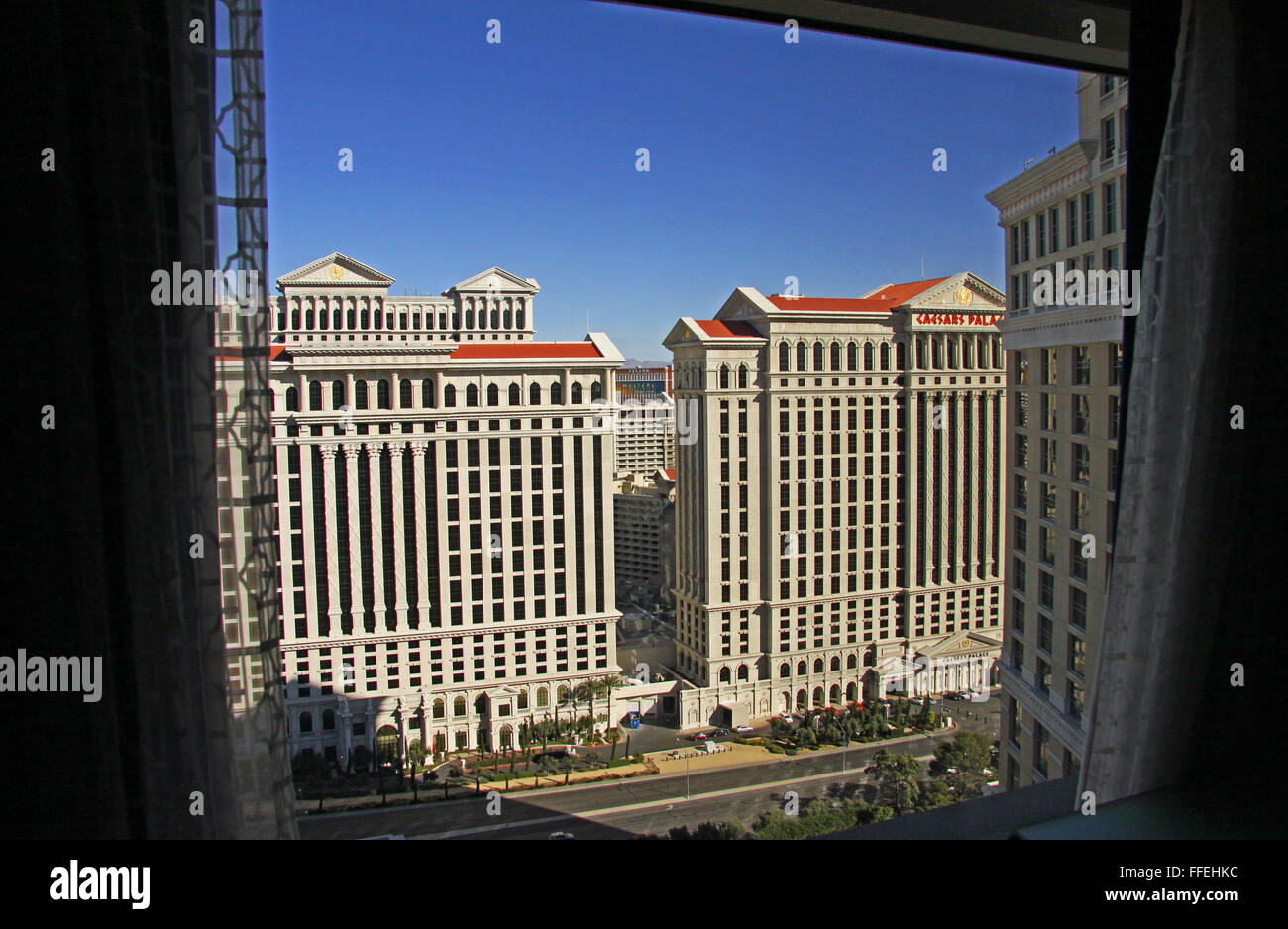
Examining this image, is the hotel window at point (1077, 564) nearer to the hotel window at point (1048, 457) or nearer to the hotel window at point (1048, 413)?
the hotel window at point (1048, 457)

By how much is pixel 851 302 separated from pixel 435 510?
7740 millimetres

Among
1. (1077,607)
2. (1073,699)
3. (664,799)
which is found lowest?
(664,799)

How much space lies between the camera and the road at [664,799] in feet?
23.8

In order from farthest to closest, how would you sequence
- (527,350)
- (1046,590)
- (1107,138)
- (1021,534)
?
1. (527,350)
2. (1021,534)
3. (1046,590)
4. (1107,138)

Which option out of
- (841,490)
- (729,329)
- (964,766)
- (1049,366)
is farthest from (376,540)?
(1049,366)

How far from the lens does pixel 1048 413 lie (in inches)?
162

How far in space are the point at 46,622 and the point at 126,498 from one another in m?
0.20

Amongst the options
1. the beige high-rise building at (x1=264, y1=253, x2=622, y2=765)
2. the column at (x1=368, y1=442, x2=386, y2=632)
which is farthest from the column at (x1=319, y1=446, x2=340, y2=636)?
the column at (x1=368, y1=442, x2=386, y2=632)

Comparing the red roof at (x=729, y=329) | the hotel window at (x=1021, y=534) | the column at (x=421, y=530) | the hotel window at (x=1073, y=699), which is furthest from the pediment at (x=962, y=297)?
the hotel window at (x=1073, y=699)

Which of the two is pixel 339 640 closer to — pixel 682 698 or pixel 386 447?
pixel 386 447

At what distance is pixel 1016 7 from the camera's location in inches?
70.8

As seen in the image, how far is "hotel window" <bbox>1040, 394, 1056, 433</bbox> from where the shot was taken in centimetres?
405

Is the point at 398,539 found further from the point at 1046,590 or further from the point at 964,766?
the point at 1046,590

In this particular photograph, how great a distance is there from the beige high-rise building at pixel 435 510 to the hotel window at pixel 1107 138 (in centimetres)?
873
